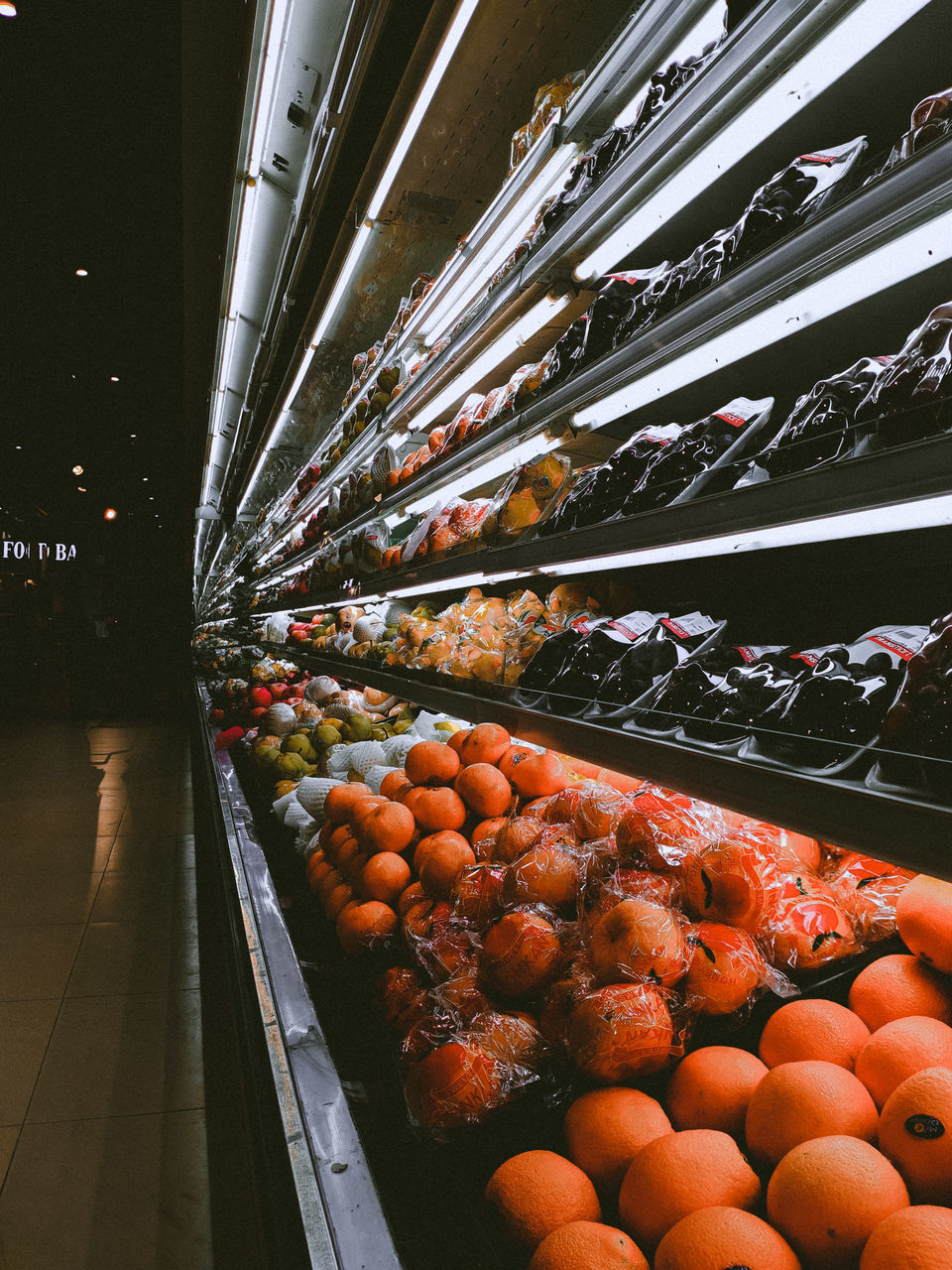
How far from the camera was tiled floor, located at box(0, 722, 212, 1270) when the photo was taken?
5.64 feet

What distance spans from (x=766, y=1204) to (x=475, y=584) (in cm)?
177

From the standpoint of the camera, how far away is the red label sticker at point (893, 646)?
32.2 inches

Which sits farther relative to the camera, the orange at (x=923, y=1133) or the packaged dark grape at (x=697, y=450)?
the packaged dark grape at (x=697, y=450)

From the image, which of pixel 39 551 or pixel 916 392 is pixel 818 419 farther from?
pixel 39 551

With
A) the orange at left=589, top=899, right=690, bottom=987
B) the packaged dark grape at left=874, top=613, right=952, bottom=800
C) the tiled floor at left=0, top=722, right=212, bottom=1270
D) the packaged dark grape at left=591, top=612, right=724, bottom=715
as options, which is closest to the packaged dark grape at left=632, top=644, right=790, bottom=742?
the packaged dark grape at left=591, top=612, right=724, bottom=715

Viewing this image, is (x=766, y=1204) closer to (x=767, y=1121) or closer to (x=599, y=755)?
(x=767, y=1121)

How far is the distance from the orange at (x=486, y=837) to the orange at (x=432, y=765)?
0.18 metres

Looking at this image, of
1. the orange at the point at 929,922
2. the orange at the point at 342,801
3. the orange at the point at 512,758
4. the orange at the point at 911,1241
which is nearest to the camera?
the orange at the point at 911,1241

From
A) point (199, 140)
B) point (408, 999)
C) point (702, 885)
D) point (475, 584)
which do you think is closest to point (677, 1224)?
point (702, 885)

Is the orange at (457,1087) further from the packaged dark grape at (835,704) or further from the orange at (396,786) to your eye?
the orange at (396,786)

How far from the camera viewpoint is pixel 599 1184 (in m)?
0.82

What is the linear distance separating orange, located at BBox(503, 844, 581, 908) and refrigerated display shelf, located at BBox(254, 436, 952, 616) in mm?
460

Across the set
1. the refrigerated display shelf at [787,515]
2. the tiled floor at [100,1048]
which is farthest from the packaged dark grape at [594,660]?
the tiled floor at [100,1048]

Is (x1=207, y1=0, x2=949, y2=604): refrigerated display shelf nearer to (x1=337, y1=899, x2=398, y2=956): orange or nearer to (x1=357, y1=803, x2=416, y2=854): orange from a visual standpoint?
(x1=357, y1=803, x2=416, y2=854): orange
